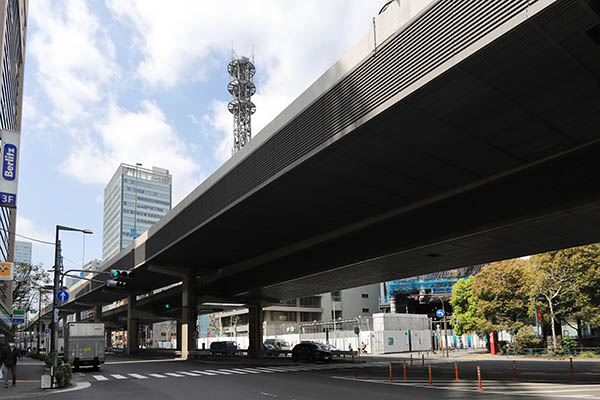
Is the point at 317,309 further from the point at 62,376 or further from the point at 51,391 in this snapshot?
the point at 51,391

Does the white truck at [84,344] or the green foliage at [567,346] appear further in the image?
the green foliage at [567,346]

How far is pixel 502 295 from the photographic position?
167ft

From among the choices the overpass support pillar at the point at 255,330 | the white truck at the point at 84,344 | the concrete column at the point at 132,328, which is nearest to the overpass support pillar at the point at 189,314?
the overpass support pillar at the point at 255,330

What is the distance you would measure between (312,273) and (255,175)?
24461 millimetres

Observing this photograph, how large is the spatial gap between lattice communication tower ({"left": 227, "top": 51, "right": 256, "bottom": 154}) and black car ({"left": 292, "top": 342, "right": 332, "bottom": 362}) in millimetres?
90311

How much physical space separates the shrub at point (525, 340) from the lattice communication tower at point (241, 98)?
9219 centimetres

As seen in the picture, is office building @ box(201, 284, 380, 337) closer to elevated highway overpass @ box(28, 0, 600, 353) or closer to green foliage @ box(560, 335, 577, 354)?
green foliage @ box(560, 335, 577, 354)

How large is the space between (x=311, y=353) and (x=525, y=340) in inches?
845

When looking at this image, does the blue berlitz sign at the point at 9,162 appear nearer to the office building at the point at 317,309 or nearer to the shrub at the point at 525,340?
the shrub at the point at 525,340

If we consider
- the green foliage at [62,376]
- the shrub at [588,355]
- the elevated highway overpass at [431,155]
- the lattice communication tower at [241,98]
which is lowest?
the shrub at [588,355]

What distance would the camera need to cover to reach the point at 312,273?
4988 cm

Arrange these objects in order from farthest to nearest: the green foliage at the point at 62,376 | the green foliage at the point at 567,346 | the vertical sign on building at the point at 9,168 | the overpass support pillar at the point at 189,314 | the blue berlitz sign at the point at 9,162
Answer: the overpass support pillar at the point at 189,314, the green foliage at the point at 567,346, the green foliage at the point at 62,376, the blue berlitz sign at the point at 9,162, the vertical sign on building at the point at 9,168

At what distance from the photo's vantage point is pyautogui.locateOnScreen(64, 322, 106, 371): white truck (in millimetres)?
36031

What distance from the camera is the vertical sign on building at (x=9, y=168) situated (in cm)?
2328
